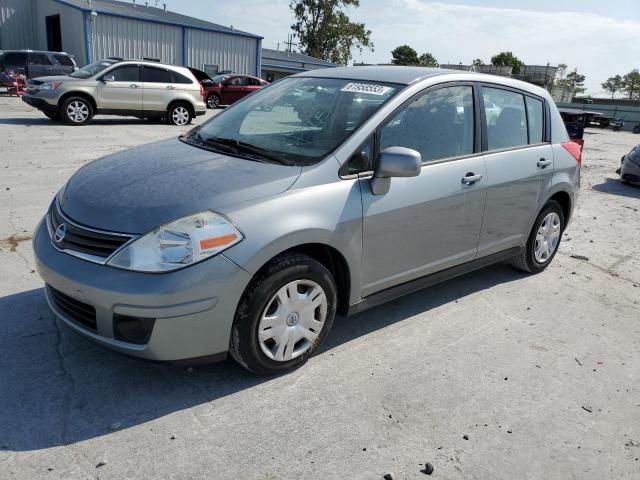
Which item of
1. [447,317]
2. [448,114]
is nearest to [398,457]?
[447,317]

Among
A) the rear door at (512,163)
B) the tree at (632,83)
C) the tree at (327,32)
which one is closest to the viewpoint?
the rear door at (512,163)

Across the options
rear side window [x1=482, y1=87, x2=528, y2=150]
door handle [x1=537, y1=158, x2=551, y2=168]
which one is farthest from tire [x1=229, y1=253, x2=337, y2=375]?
door handle [x1=537, y1=158, x2=551, y2=168]

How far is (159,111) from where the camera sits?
15008mm

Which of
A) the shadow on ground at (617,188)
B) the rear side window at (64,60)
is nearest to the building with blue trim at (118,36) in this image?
the rear side window at (64,60)

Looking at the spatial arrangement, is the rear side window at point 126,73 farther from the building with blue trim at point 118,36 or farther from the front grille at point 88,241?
the building with blue trim at point 118,36

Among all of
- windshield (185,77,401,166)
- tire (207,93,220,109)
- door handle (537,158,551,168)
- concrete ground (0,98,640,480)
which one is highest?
windshield (185,77,401,166)

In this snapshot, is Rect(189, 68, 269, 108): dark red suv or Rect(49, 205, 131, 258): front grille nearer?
Rect(49, 205, 131, 258): front grille

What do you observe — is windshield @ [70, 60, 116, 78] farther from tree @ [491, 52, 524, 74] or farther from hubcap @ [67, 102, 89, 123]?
tree @ [491, 52, 524, 74]

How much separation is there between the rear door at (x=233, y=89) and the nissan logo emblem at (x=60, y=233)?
20.4 metres

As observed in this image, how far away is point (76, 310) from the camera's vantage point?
292 centimetres

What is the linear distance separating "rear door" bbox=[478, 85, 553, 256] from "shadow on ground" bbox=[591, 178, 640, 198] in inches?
240

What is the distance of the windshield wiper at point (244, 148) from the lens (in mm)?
3401

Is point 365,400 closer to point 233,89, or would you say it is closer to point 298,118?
point 298,118

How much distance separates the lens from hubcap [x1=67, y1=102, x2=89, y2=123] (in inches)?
532
